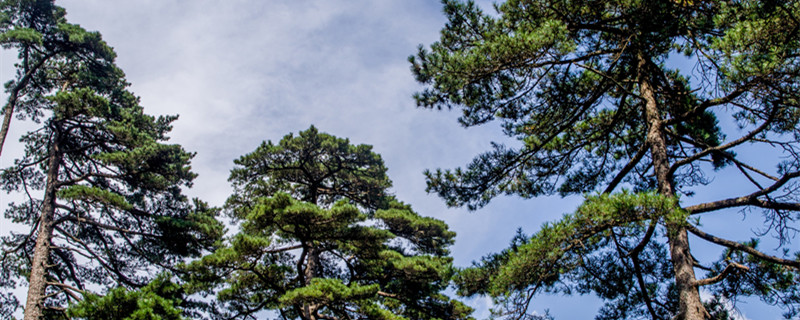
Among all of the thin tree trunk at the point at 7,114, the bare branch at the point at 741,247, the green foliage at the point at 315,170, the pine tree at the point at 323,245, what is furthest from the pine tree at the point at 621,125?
the thin tree trunk at the point at 7,114

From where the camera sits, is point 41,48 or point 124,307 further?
point 41,48

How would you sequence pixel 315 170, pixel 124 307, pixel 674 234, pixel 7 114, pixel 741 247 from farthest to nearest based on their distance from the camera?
pixel 315 170 < pixel 7 114 < pixel 124 307 < pixel 741 247 < pixel 674 234

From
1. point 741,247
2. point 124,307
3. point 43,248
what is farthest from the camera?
point 43,248

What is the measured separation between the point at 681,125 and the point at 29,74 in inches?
686

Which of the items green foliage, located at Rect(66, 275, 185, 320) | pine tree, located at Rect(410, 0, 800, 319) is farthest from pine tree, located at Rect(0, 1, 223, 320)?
pine tree, located at Rect(410, 0, 800, 319)

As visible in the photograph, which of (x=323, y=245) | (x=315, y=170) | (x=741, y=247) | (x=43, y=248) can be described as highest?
(x=315, y=170)

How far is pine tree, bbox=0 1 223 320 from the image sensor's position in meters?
11.6

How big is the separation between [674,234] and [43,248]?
13895 millimetres

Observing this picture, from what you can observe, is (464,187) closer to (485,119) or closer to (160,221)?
(485,119)

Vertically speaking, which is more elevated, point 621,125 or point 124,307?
point 621,125

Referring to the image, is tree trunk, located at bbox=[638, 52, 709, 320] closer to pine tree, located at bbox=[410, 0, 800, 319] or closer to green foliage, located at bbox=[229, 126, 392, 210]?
pine tree, located at bbox=[410, 0, 800, 319]

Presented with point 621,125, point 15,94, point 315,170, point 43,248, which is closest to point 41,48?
point 15,94

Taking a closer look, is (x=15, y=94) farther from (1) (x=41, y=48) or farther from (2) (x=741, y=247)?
(2) (x=741, y=247)

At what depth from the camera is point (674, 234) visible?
15.5 feet
